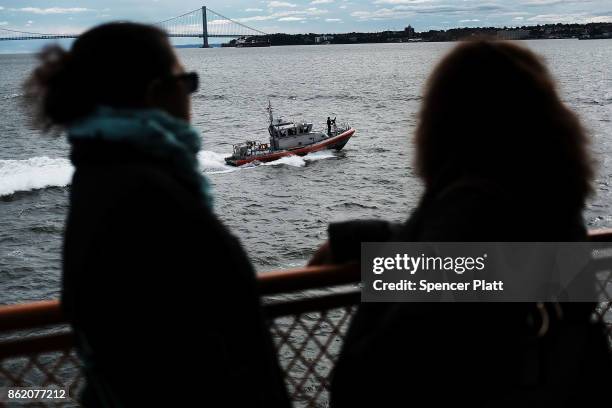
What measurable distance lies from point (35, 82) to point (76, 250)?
1.48ft

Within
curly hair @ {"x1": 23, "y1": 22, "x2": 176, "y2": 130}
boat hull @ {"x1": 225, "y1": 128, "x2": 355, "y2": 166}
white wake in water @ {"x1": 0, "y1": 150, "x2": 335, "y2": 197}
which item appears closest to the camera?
curly hair @ {"x1": 23, "y1": 22, "x2": 176, "y2": 130}

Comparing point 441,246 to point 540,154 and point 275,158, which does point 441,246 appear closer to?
point 540,154

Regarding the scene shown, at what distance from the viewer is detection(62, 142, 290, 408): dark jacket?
1.34 m

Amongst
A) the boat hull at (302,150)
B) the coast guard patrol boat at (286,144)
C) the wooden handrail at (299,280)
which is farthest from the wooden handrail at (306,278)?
the boat hull at (302,150)

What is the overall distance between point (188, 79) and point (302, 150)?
43988 mm

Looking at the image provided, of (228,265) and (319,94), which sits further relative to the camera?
(319,94)

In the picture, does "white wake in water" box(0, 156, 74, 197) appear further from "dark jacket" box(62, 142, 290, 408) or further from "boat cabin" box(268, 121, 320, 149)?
"dark jacket" box(62, 142, 290, 408)

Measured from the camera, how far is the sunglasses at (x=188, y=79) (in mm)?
1542

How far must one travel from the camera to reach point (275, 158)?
144ft

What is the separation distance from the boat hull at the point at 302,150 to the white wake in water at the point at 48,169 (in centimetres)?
33

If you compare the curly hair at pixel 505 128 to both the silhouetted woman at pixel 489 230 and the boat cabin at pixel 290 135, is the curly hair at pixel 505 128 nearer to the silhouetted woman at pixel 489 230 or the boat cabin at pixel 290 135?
the silhouetted woman at pixel 489 230

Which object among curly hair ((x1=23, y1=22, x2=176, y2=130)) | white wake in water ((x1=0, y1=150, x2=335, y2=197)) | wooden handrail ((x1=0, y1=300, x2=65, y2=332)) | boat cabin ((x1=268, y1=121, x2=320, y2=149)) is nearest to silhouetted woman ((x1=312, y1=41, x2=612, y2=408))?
curly hair ((x1=23, y1=22, x2=176, y2=130))

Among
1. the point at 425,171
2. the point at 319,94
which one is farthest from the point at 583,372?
the point at 319,94

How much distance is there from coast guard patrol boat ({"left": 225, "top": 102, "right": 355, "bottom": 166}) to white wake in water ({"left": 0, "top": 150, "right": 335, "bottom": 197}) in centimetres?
46
